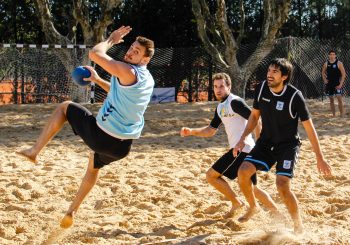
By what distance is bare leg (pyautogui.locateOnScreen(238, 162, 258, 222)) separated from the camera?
5.03 meters

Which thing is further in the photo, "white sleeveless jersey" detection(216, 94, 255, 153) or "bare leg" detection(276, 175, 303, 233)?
"white sleeveless jersey" detection(216, 94, 255, 153)

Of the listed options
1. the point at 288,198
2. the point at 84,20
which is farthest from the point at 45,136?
the point at 84,20

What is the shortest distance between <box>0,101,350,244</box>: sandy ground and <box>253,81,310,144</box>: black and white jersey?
2.81ft

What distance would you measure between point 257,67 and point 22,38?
1188cm

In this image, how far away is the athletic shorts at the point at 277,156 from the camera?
16.1 ft

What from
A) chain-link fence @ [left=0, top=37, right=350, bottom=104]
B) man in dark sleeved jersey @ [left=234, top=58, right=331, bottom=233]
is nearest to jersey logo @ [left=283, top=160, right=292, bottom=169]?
man in dark sleeved jersey @ [left=234, top=58, right=331, bottom=233]

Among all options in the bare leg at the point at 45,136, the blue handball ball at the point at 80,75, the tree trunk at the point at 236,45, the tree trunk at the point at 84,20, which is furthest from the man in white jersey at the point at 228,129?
the tree trunk at the point at 84,20

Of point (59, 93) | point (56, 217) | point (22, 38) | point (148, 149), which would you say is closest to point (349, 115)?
point (148, 149)

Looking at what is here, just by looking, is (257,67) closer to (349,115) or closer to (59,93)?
(349,115)

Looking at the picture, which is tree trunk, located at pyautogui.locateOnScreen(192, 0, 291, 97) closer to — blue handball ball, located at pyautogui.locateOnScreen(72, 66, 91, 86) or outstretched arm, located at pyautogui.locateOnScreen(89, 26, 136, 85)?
blue handball ball, located at pyautogui.locateOnScreen(72, 66, 91, 86)

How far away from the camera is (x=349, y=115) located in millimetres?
14344

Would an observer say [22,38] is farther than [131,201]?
Yes

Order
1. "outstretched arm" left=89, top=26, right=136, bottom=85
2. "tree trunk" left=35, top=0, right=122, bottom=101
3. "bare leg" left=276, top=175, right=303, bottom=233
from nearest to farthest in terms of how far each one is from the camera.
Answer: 1. "outstretched arm" left=89, top=26, right=136, bottom=85
2. "bare leg" left=276, top=175, right=303, bottom=233
3. "tree trunk" left=35, top=0, right=122, bottom=101

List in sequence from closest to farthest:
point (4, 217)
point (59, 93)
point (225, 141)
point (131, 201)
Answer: point (4, 217) → point (131, 201) → point (225, 141) → point (59, 93)
